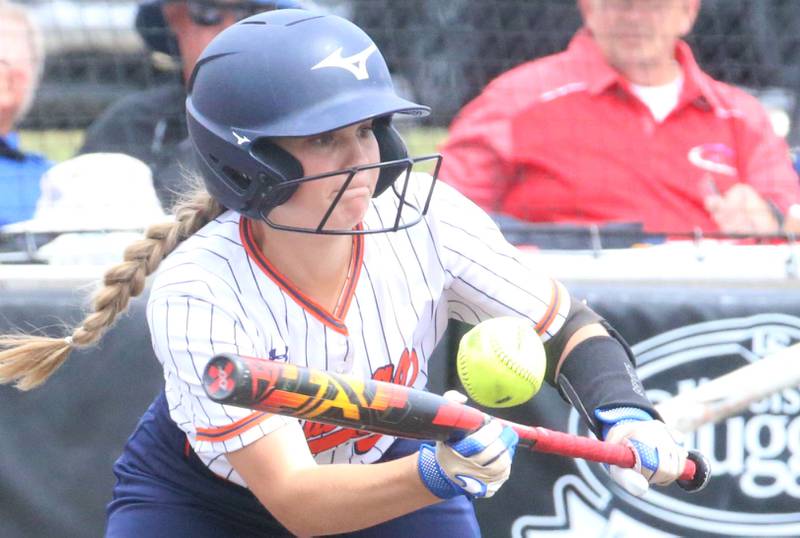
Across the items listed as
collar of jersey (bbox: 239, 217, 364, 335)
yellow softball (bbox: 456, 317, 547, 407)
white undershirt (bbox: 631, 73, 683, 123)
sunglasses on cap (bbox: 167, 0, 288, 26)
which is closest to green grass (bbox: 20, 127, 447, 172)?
white undershirt (bbox: 631, 73, 683, 123)

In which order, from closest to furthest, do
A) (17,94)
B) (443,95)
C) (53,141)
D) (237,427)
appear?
(237,427), (17,94), (443,95), (53,141)

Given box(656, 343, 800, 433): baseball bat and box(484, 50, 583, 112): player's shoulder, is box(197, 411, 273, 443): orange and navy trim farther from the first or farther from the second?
box(484, 50, 583, 112): player's shoulder

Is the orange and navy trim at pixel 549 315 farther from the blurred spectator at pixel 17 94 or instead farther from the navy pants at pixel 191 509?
the blurred spectator at pixel 17 94

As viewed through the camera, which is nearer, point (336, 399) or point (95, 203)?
point (336, 399)

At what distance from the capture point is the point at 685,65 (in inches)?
163

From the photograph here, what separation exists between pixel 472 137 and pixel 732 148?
2.80ft

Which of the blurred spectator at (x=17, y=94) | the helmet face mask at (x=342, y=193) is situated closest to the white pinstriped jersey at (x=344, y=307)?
the helmet face mask at (x=342, y=193)

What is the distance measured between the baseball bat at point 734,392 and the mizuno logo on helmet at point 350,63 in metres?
1.22

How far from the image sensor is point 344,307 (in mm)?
2336

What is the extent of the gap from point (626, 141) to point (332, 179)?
2.07 meters

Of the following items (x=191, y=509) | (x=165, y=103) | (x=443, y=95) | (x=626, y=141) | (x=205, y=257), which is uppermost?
(x=205, y=257)

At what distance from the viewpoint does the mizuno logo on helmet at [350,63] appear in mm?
2168

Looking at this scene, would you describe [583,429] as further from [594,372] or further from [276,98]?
[276,98]

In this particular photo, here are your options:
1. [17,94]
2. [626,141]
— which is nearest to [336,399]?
[626,141]
